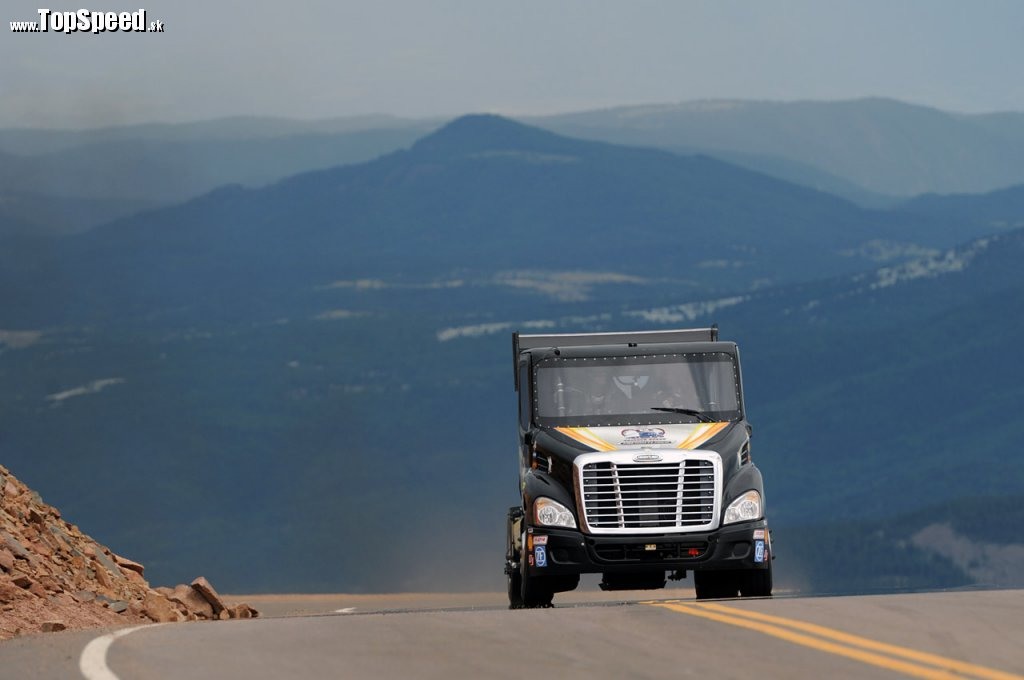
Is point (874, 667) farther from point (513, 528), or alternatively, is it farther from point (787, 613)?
point (513, 528)

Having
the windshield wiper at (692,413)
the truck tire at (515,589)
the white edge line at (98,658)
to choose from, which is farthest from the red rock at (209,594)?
the white edge line at (98,658)

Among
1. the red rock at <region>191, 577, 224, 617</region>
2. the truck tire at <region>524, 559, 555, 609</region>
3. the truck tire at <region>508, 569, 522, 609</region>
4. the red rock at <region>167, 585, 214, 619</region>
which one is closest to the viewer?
the truck tire at <region>524, 559, 555, 609</region>

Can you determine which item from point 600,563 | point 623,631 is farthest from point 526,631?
point 600,563

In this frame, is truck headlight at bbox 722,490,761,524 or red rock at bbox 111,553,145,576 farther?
red rock at bbox 111,553,145,576

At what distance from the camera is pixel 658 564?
769 inches

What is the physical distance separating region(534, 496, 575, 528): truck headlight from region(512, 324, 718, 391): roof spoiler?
9.04 ft

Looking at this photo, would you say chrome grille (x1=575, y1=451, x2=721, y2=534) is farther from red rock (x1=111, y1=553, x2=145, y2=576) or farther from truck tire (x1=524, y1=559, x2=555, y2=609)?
red rock (x1=111, y1=553, x2=145, y2=576)

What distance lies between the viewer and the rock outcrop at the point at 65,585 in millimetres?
20766

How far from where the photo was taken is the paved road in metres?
11.5

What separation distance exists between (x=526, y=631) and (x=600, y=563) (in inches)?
217

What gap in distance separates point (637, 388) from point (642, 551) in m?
2.11

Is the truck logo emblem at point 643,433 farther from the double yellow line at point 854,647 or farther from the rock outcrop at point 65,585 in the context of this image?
the rock outcrop at point 65,585

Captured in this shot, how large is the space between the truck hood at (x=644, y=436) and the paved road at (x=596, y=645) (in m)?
3.55

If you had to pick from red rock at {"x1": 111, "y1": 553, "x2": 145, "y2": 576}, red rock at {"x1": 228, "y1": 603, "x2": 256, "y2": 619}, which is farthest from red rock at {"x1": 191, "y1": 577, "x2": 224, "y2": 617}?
red rock at {"x1": 111, "y1": 553, "x2": 145, "y2": 576}
